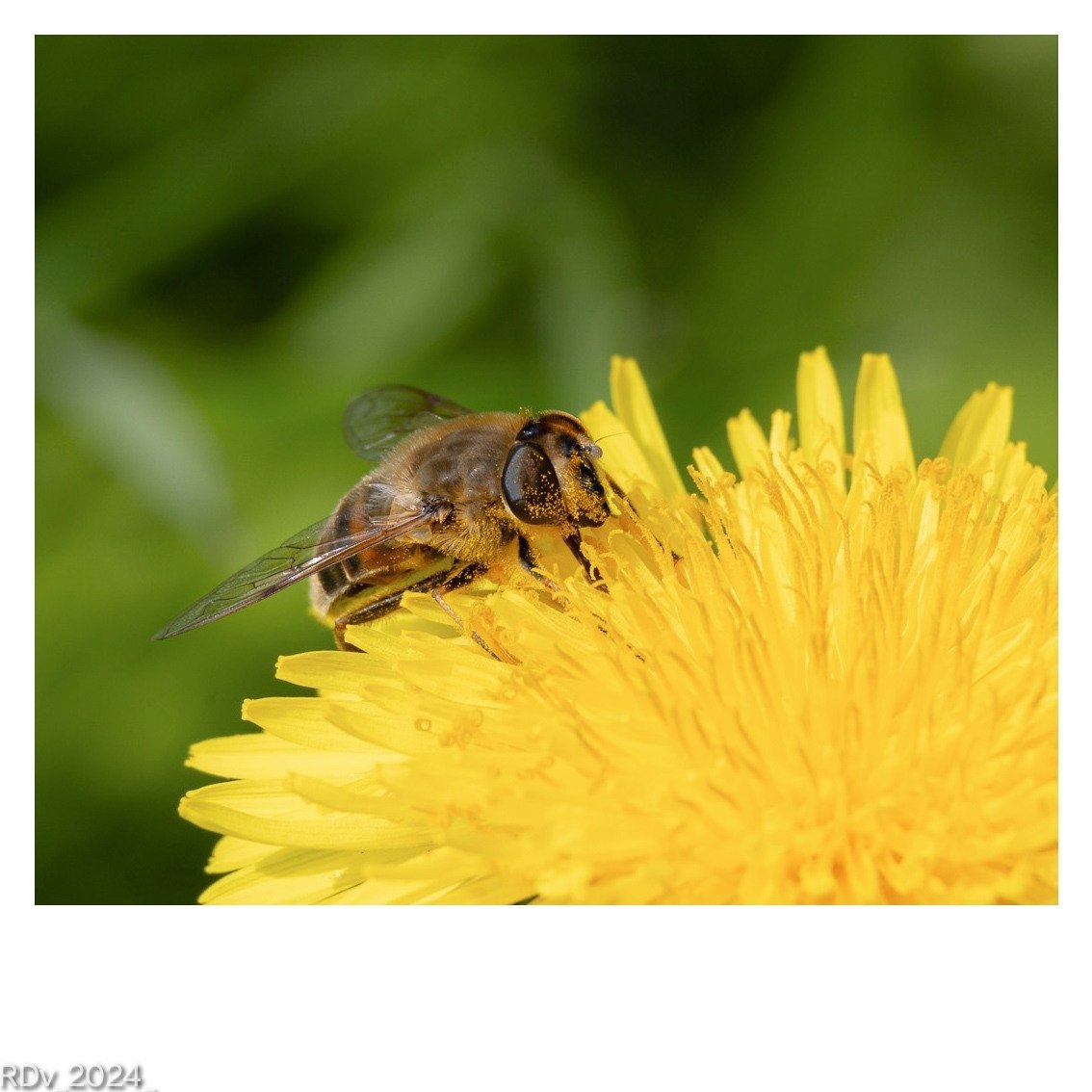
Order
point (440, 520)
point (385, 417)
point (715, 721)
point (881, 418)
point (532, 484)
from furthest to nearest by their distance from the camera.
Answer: point (385, 417) < point (881, 418) < point (440, 520) < point (532, 484) < point (715, 721)

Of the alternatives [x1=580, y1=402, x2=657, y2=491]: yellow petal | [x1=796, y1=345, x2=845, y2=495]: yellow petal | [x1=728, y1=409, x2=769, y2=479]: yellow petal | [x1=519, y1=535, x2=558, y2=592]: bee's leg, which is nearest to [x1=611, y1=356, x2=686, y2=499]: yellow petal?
[x1=580, y1=402, x2=657, y2=491]: yellow petal

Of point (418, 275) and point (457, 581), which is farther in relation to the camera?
point (418, 275)

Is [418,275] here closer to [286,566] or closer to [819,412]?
[819,412]

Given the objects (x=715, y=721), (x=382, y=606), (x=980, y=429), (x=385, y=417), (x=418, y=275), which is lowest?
(x=715, y=721)

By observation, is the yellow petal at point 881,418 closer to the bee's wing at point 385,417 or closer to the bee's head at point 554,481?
the bee's head at point 554,481

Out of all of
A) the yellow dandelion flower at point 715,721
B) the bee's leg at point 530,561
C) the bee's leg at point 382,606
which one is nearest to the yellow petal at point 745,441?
the yellow dandelion flower at point 715,721

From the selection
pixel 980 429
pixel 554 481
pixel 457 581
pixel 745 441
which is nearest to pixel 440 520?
pixel 457 581
